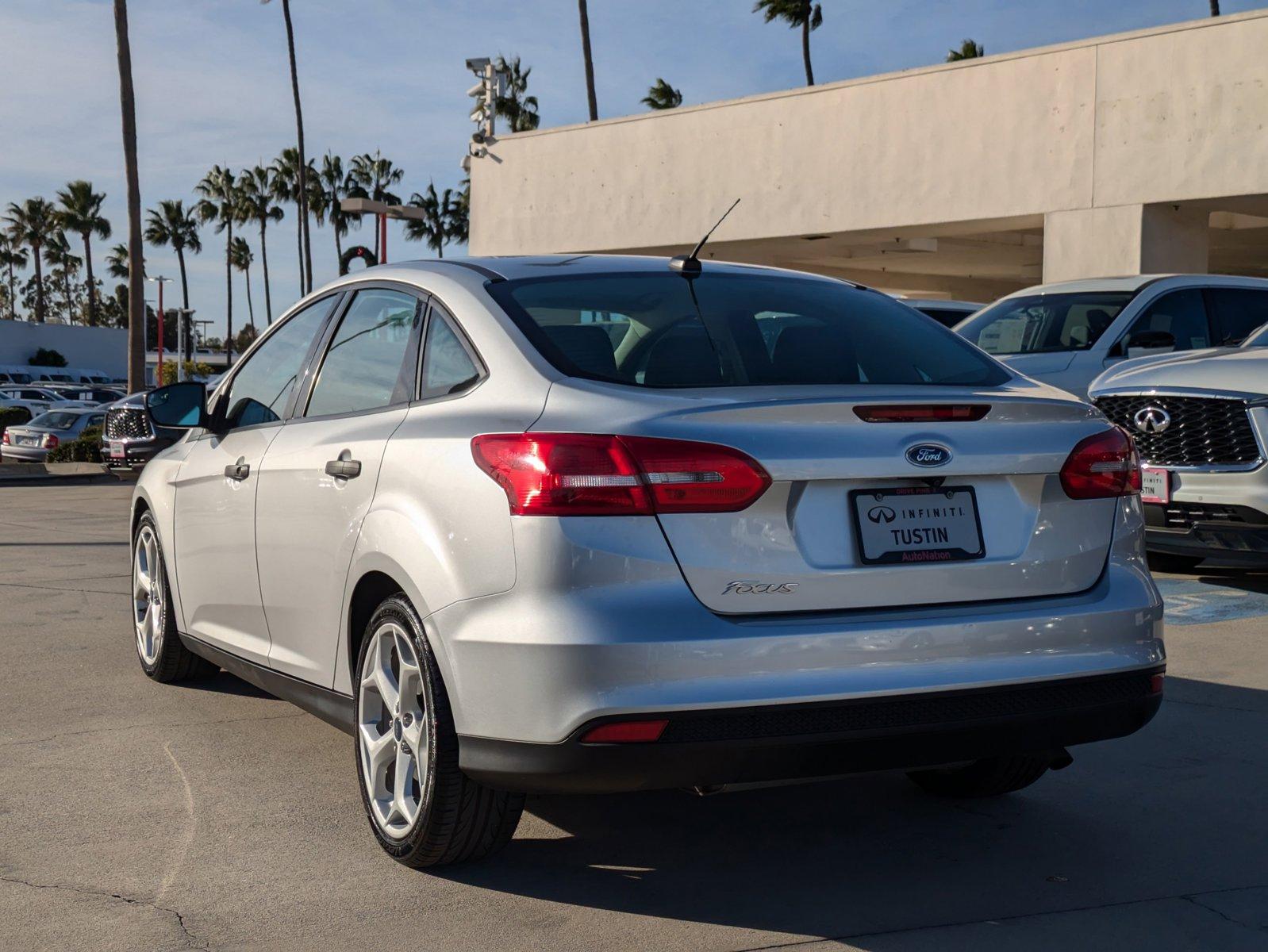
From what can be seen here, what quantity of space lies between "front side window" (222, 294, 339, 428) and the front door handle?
0.80m

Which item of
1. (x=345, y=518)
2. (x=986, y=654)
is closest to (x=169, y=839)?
(x=345, y=518)

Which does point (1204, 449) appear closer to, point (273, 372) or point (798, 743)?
point (273, 372)

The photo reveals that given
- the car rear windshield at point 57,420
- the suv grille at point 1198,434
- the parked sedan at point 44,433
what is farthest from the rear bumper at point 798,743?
the car rear windshield at point 57,420

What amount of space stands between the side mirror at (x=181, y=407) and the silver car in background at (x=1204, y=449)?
5204 mm

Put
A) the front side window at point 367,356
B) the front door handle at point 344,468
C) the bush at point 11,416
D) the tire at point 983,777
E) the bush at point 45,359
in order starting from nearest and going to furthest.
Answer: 1. the front door handle at point 344,468
2. the front side window at point 367,356
3. the tire at point 983,777
4. the bush at point 11,416
5. the bush at point 45,359

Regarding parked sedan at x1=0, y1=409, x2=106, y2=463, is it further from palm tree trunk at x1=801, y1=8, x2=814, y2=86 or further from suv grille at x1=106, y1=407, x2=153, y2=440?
palm tree trunk at x1=801, y1=8, x2=814, y2=86

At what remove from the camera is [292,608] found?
4637mm

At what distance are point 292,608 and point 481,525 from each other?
4.49ft

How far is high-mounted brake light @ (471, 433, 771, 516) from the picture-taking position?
3.34m

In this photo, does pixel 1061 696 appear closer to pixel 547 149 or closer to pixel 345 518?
pixel 345 518

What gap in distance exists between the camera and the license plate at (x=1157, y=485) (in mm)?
8523

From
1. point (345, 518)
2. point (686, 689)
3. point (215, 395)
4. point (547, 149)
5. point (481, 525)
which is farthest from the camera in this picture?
point (547, 149)

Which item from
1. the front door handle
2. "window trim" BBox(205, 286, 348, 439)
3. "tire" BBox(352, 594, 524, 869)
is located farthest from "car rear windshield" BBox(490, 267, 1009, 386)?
"window trim" BBox(205, 286, 348, 439)

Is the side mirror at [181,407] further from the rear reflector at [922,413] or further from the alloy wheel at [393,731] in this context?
the rear reflector at [922,413]
